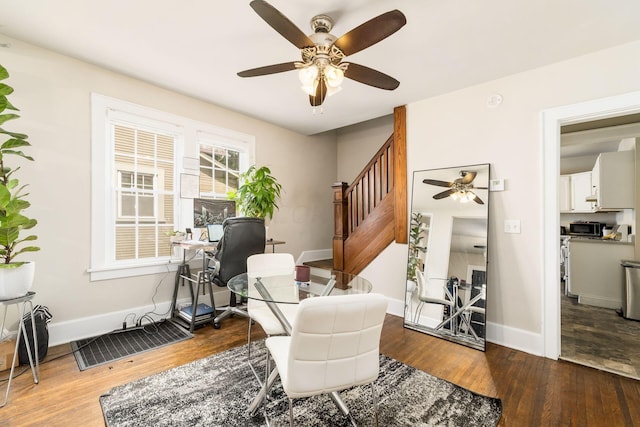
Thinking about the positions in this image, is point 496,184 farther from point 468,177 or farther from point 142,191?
point 142,191

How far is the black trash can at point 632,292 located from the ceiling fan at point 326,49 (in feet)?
13.4

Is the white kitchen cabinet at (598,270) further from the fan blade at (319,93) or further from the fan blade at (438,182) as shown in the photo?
the fan blade at (319,93)

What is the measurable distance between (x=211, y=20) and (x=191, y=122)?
1.68 m

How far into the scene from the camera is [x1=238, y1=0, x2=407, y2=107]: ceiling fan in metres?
1.48

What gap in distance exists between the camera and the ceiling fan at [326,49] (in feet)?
4.87

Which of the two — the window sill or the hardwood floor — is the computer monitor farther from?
the hardwood floor

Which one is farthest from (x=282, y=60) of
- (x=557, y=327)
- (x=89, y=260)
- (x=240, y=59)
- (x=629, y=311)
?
(x=629, y=311)

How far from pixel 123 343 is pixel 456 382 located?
298 centimetres

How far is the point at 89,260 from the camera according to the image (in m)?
2.76

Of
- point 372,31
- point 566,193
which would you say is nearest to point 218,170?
point 372,31

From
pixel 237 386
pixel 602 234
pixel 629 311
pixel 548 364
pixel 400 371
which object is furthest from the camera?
pixel 602 234

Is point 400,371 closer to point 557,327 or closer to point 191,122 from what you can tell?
point 557,327

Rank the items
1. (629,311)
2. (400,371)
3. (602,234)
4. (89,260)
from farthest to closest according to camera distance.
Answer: (602,234), (629,311), (89,260), (400,371)

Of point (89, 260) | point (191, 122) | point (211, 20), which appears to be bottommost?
point (89, 260)
